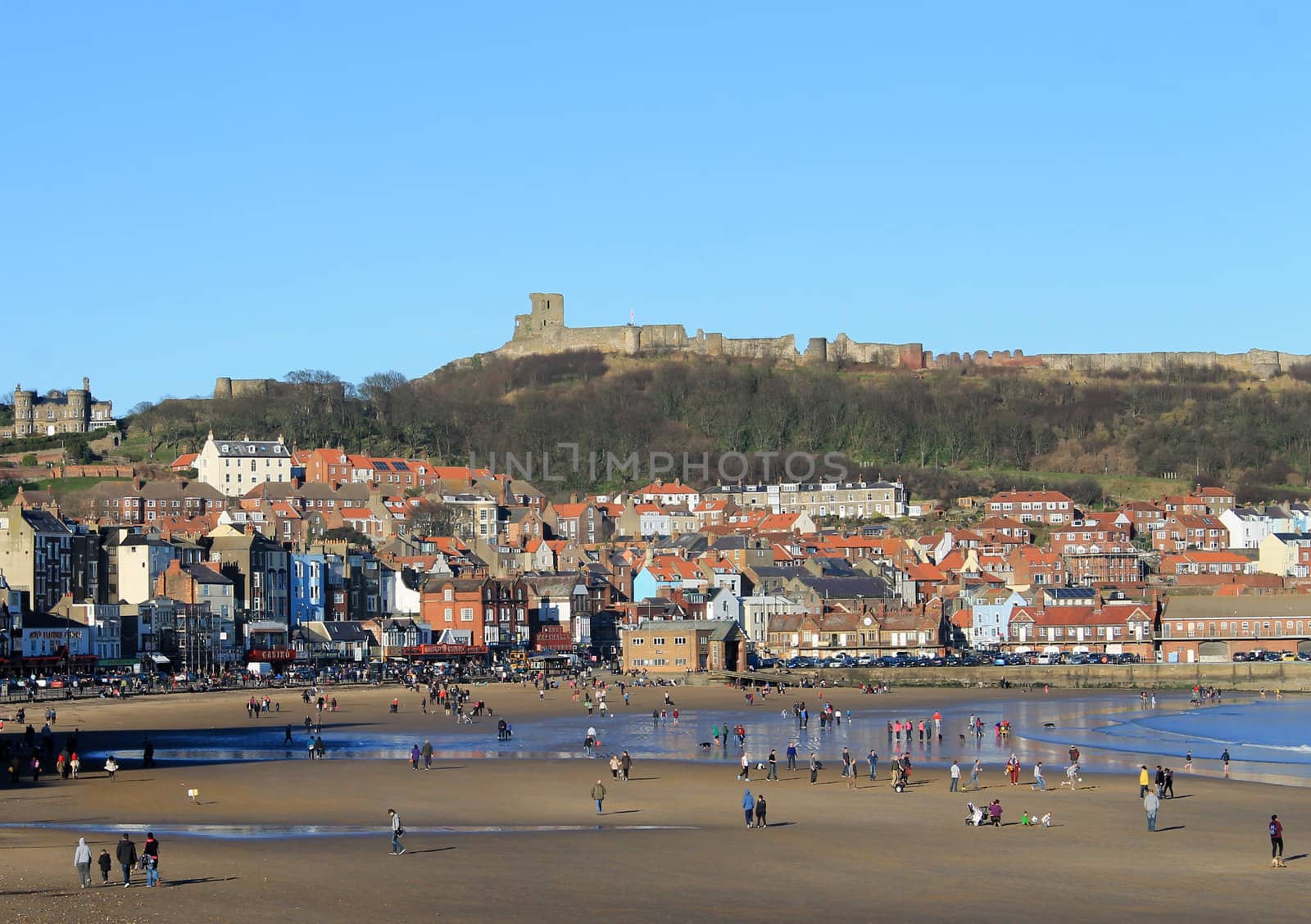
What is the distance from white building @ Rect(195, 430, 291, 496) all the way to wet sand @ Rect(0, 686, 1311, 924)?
76572mm

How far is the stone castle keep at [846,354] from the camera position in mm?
151250

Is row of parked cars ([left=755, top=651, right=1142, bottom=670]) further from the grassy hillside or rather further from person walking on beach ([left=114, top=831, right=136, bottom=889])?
person walking on beach ([left=114, top=831, right=136, bottom=889])

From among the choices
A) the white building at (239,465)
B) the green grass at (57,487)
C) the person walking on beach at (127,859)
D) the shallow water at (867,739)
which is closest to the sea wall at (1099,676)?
the shallow water at (867,739)

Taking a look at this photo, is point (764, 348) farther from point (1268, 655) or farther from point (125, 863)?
point (125, 863)

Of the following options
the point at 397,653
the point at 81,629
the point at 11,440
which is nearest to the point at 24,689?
the point at 81,629

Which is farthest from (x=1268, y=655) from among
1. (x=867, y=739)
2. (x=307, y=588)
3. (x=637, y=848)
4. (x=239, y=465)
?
(x=239, y=465)

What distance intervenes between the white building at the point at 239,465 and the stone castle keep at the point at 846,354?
44551 mm

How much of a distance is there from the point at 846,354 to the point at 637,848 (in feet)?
426

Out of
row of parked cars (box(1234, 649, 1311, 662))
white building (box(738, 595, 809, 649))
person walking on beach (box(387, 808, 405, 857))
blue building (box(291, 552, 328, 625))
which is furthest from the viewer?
white building (box(738, 595, 809, 649))

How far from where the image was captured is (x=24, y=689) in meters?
57.2

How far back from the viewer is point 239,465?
4387 inches

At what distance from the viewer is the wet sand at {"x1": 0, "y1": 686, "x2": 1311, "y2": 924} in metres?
20.7

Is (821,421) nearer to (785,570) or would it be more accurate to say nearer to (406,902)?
(785,570)

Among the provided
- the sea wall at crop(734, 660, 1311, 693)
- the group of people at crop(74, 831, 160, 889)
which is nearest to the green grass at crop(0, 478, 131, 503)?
the sea wall at crop(734, 660, 1311, 693)
